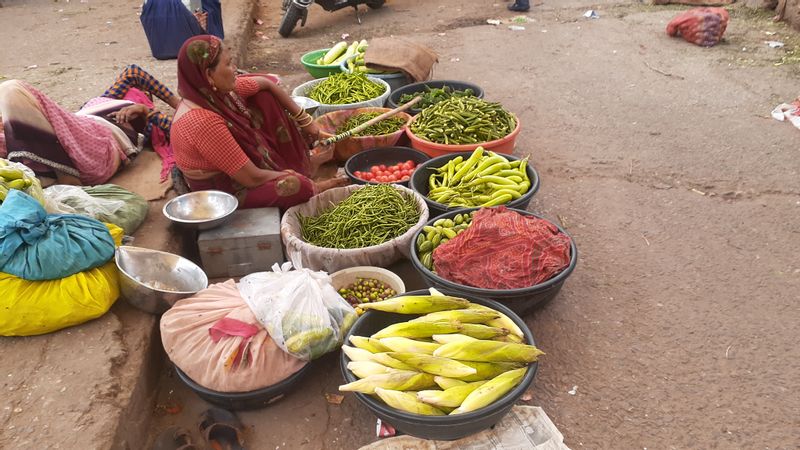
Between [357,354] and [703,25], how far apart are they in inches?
271

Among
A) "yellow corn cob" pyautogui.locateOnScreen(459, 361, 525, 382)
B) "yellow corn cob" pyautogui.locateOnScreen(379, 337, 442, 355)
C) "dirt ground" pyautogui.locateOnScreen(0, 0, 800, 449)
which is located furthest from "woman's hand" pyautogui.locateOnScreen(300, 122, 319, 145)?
"yellow corn cob" pyautogui.locateOnScreen(459, 361, 525, 382)

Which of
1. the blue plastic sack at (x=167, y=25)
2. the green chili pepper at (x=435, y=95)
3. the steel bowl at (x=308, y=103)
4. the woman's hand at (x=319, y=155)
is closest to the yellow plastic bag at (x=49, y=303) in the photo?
the woman's hand at (x=319, y=155)

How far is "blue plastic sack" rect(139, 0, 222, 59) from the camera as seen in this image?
21.6ft

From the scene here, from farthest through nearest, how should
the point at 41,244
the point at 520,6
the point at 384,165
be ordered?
the point at 520,6 → the point at 384,165 → the point at 41,244

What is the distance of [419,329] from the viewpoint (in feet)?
8.01

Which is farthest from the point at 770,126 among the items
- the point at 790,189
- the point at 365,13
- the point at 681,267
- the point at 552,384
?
the point at 365,13

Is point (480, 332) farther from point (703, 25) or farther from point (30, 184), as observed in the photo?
point (703, 25)

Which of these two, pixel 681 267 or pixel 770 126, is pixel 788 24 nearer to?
pixel 770 126

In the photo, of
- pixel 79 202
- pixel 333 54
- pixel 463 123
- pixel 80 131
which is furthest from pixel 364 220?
pixel 333 54

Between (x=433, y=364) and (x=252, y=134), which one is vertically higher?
(x=252, y=134)

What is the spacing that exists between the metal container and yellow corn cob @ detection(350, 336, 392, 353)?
1.29 meters

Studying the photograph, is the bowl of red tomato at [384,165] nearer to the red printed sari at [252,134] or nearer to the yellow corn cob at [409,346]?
the red printed sari at [252,134]

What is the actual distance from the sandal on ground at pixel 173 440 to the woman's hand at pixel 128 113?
2.82m

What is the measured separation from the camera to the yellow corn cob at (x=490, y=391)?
2104mm
